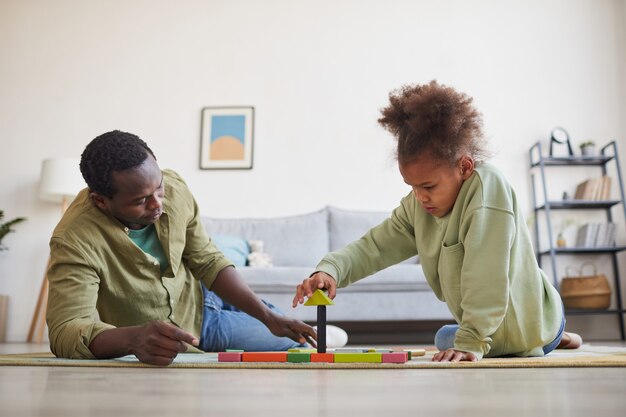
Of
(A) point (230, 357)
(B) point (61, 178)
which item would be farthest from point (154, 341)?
(B) point (61, 178)

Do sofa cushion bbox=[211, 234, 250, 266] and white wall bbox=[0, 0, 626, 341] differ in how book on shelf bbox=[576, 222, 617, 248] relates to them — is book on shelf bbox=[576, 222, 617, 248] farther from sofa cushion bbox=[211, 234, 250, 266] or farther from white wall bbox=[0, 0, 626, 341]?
sofa cushion bbox=[211, 234, 250, 266]

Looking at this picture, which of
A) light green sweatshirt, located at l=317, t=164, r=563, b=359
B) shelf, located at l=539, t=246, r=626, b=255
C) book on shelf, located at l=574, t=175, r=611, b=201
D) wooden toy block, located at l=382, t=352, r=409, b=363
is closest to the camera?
wooden toy block, located at l=382, t=352, r=409, b=363

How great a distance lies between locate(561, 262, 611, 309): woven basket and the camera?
14.4ft

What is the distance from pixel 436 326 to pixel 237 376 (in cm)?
327

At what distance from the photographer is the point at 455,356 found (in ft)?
4.51

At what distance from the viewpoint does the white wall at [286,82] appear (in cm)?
496

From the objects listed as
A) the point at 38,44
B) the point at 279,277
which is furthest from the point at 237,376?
the point at 38,44

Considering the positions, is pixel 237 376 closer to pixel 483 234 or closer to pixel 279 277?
pixel 483 234

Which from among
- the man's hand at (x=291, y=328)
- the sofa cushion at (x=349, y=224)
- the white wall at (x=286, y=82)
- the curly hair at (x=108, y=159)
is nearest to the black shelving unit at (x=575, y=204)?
the white wall at (x=286, y=82)

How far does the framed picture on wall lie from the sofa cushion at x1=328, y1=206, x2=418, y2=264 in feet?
2.79

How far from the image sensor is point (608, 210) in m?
4.80

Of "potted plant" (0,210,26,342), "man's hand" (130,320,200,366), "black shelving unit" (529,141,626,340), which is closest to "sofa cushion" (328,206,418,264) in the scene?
"black shelving unit" (529,141,626,340)

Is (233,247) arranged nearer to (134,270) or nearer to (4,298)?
(4,298)

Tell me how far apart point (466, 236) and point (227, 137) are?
374cm
